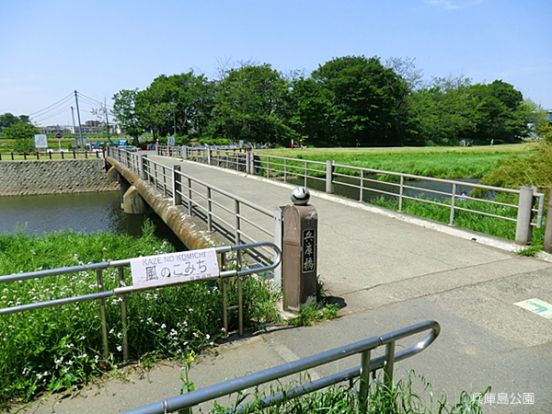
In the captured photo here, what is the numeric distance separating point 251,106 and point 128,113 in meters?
20.8

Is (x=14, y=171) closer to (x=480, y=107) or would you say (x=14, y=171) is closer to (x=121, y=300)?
(x=121, y=300)

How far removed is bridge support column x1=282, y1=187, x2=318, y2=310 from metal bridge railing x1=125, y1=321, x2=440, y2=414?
2.22 metres

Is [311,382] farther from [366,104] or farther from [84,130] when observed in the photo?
[84,130]

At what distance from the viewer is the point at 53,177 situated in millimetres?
38375

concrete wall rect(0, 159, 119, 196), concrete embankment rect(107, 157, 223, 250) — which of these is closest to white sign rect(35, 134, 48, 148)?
concrete wall rect(0, 159, 119, 196)

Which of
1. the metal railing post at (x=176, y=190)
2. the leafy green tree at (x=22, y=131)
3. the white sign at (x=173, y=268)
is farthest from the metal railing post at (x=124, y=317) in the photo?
the leafy green tree at (x=22, y=131)

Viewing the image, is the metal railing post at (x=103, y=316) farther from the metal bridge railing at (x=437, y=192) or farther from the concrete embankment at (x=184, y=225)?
the metal bridge railing at (x=437, y=192)

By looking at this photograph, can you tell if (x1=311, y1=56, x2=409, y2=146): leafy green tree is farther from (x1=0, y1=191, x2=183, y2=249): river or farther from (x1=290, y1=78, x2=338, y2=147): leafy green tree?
(x1=0, y1=191, x2=183, y2=249): river

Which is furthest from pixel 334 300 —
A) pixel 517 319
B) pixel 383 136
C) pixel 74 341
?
pixel 383 136

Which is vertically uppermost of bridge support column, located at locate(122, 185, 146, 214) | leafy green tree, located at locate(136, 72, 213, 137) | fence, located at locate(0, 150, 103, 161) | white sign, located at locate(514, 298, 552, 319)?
leafy green tree, located at locate(136, 72, 213, 137)

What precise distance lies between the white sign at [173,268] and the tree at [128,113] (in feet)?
225

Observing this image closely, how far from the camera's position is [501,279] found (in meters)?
5.93

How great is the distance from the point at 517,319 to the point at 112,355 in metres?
4.22

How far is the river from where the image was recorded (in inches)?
778
